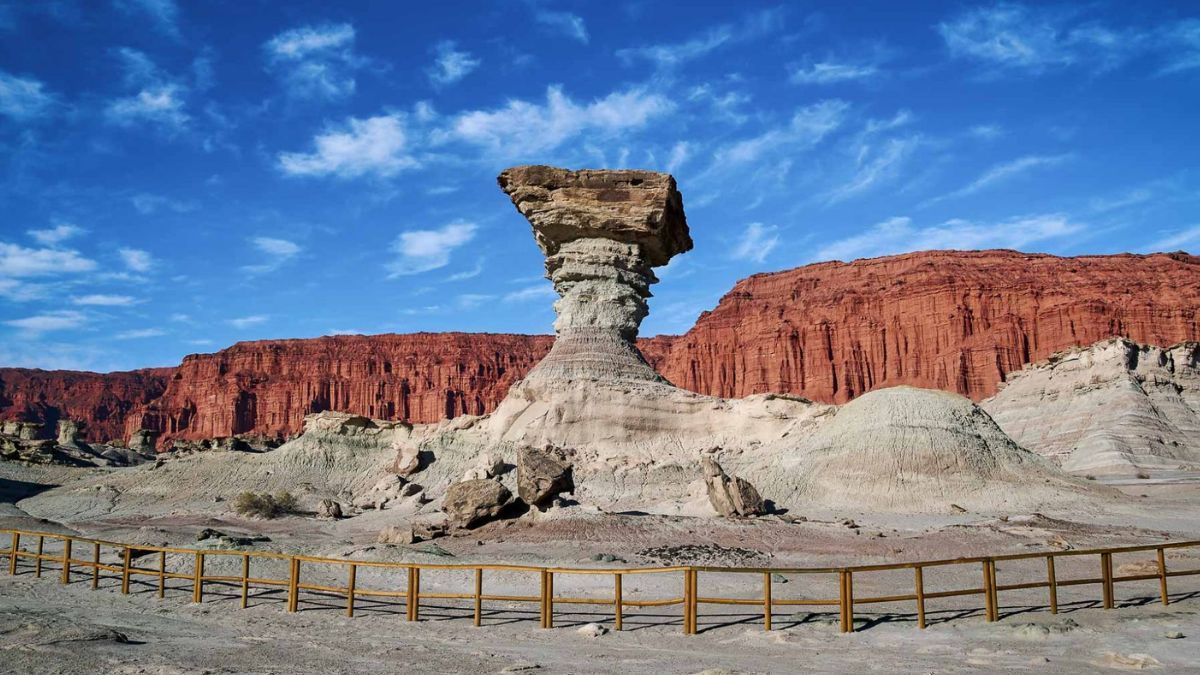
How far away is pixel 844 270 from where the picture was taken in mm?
140375

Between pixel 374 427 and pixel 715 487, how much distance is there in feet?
57.9

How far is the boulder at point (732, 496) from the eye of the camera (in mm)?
22969

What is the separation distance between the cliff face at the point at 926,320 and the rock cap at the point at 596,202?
78285 millimetres

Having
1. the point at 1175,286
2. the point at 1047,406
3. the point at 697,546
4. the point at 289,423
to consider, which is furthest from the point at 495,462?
the point at 289,423

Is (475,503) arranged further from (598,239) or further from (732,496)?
(598,239)

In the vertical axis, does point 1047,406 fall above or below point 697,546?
above

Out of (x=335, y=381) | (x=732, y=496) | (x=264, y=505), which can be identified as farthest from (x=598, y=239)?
(x=335, y=381)

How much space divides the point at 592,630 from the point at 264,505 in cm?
2090

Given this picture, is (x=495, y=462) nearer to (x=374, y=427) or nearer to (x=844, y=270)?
(x=374, y=427)

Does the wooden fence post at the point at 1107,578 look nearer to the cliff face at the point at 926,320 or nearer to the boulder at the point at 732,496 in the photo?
the boulder at the point at 732,496

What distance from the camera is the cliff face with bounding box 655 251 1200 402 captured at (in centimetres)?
10512

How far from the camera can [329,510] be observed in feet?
95.5

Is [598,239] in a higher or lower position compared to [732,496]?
higher

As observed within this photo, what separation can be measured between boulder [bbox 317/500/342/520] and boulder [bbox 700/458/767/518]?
1199 cm
